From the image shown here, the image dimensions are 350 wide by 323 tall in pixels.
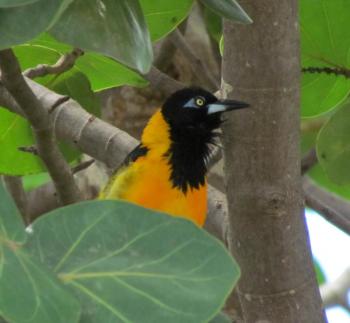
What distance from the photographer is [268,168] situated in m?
2.11

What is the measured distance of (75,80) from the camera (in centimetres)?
275

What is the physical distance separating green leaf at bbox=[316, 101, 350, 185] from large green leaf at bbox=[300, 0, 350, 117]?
14cm

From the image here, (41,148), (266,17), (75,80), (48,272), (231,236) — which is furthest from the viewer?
(75,80)

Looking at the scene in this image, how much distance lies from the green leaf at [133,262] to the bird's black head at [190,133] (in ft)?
5.42

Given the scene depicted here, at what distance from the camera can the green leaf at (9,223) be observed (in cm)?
133

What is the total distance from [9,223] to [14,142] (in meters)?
1.67

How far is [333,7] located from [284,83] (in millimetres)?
552

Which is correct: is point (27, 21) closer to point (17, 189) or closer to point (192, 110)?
point (192, 110)

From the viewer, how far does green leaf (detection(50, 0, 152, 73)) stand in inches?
61.7

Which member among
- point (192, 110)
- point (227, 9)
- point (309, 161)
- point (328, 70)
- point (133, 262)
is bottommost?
point (309, 161)

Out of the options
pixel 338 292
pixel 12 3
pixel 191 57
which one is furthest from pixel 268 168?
pixel 338 292

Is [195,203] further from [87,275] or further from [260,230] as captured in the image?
[87,275]

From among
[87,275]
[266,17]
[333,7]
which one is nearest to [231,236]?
[266,17]

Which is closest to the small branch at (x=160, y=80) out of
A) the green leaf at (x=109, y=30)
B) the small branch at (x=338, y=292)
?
the green leaf at (x=109, y=30)
